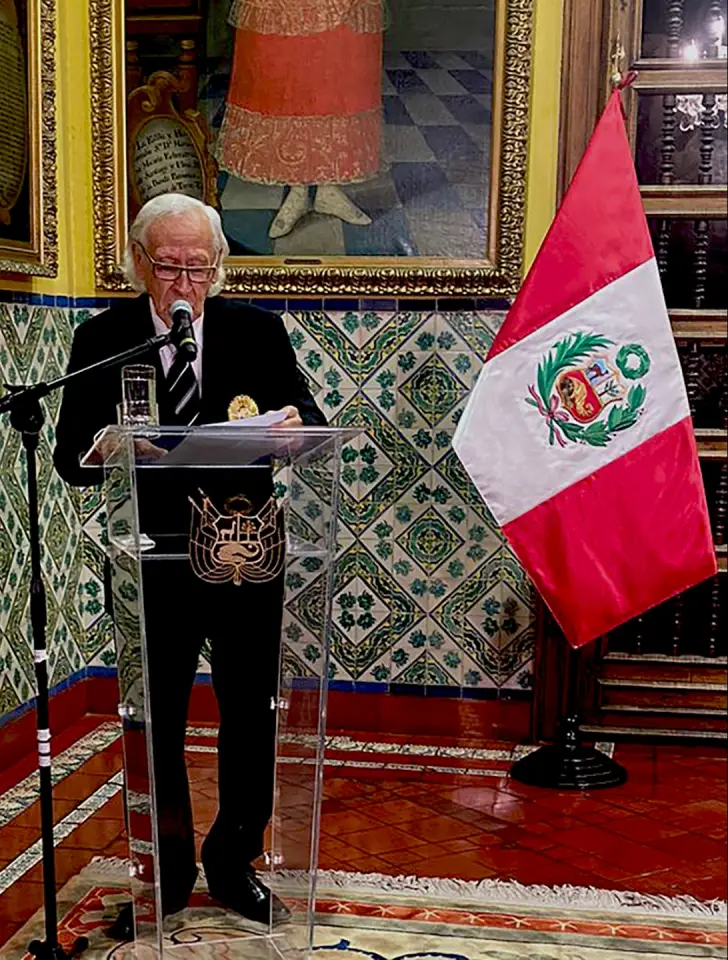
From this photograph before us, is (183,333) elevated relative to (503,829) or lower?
elevated

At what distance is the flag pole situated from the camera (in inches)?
134

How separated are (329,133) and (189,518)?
1759mm

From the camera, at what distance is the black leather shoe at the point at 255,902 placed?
233 cm

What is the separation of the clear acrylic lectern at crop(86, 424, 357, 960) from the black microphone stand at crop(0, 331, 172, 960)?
0.11 meters

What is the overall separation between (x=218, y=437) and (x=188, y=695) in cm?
50

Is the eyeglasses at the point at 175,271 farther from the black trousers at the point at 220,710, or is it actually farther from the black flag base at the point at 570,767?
the black flag base at the point at 570,767

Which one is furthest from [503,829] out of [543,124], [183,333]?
[543,124]

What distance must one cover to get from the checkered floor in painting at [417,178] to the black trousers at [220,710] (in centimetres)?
163

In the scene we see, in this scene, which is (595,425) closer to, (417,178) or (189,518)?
(417,178)

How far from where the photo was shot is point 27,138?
3451 mm

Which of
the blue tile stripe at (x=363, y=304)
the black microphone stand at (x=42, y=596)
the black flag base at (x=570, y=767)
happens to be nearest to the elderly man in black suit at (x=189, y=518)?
the black microphone stand at (x=42, y=596)

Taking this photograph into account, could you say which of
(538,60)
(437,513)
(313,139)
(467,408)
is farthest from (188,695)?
A: (538,60)

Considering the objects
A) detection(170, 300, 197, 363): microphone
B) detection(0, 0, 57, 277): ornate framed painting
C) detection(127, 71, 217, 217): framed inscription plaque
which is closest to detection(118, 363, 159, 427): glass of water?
detection(170, 300, 197, 363): microphone

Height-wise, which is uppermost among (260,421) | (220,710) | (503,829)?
(260,421)
